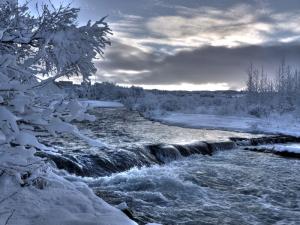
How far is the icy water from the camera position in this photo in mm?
10484

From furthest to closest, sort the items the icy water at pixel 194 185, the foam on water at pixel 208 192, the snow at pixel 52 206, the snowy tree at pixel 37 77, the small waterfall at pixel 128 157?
the small waterfall at pixel 128 157, the icy water at pixel 194 185, the foam on water at pixel 208 192, the snow at pixel 52 206, the snowy tree at pixel 37 77

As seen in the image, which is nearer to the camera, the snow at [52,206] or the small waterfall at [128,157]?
the snow at [52,206]

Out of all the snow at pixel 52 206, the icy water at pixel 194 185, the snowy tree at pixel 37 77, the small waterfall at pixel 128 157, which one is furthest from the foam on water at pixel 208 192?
the snowy tree at pixel 37 77

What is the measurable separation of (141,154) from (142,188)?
18.3ft

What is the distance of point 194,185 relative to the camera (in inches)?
528

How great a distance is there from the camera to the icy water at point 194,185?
1048cm

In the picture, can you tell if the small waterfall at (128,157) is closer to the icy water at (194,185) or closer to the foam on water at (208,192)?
the icy water at (194,185)

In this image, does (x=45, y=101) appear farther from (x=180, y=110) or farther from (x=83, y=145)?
(x=180, y=110)

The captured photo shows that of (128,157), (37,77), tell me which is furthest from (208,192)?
(37,77)

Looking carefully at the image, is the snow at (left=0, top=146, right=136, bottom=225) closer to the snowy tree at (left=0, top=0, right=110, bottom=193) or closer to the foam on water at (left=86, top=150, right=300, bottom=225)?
the snowy tree at (left=0, top=0, right=110, bottom=193)

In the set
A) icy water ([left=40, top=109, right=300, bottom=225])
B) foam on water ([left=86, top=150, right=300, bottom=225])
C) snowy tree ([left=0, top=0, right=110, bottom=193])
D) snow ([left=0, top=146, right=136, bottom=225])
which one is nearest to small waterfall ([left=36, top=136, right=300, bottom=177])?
icy water ([left=40, top=109, right=300, bottom=225])

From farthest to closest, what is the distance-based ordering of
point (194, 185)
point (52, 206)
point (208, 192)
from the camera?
point (194, 185) → point (208, 192) → point (52, 206)

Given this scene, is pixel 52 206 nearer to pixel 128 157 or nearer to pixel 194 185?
pixel 194 185

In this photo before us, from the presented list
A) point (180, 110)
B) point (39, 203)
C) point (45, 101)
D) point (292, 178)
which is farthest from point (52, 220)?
point (180, 110)
